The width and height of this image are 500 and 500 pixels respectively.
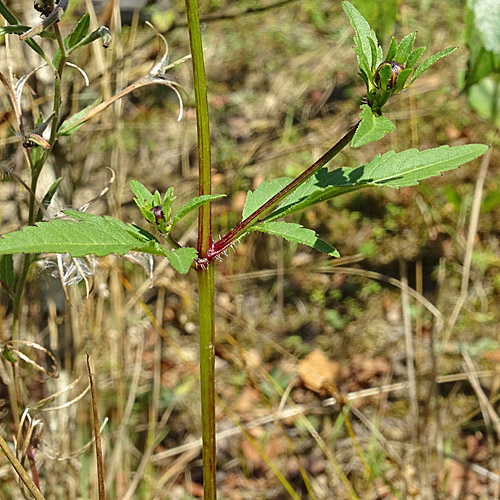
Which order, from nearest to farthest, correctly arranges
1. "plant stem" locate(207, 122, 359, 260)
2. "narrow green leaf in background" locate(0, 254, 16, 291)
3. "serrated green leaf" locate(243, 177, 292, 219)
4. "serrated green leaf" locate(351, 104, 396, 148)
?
"serrated green leaf" locate(351, 104, 396, 148) < "plant stem" locate(207, 122, 359, 260) < "serrated green leaf" locate(243, 177, 292, 219) < "narrow green leaf in background" locate(0, 254, 16, 291)

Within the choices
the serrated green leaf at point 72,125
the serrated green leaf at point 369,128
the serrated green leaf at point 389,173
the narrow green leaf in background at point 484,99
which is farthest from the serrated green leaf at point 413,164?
the narrow green leaf in background at point 484,99

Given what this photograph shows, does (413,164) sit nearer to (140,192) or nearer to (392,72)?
(392,72)

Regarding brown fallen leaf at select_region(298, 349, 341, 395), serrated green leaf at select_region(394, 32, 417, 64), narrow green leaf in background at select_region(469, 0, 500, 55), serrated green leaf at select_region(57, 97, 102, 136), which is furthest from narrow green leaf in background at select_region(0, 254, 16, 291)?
brown fallen leaf at select_region(298, 349, 341, 395)

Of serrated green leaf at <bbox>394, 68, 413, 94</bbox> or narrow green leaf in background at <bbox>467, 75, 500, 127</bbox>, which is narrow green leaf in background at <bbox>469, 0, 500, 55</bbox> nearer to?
serrated green leaf at <bbox>394, 68, 413, 94</bbox>

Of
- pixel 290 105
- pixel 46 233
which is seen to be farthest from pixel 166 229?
pixel 290 105

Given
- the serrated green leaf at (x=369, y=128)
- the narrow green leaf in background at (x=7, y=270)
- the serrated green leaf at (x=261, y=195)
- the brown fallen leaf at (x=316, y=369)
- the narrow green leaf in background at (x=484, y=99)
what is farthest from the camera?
the narrow green leaf in background at (x=484, y=99)

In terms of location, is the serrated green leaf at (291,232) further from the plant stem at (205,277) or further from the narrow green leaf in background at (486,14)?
the narrow green leaf in background at (486,14)
